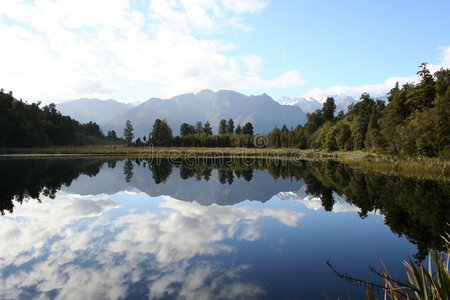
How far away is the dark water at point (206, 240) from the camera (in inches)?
345

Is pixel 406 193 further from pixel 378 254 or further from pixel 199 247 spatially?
pixel 199 247

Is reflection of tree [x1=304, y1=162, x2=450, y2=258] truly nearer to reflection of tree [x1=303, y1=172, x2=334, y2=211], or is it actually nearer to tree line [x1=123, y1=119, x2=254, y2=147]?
reflection of tree [x1=303, y1=172, x2=334, y2=211]

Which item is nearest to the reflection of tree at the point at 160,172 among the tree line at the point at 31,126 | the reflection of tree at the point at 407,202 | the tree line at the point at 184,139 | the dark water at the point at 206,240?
the dark water at the point at 206,240

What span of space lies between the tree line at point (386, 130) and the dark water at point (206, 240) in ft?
60.8

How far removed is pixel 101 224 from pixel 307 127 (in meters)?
112

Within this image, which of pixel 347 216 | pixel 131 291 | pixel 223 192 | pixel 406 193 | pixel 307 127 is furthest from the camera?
pixel 307 127

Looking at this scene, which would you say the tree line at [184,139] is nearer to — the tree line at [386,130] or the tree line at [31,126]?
the tree line at [386,130]

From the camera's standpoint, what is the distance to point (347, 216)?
60.2 ft

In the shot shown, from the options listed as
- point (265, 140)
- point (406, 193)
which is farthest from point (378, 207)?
point (265, 140)

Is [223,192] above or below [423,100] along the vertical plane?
below

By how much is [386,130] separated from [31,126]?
325ft

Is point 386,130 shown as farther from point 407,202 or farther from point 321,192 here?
point 407,202

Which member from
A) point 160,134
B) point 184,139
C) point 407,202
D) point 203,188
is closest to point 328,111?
point 184,139

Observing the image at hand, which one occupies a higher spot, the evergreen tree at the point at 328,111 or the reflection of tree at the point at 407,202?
the evergreen tree at the point at 328,111
